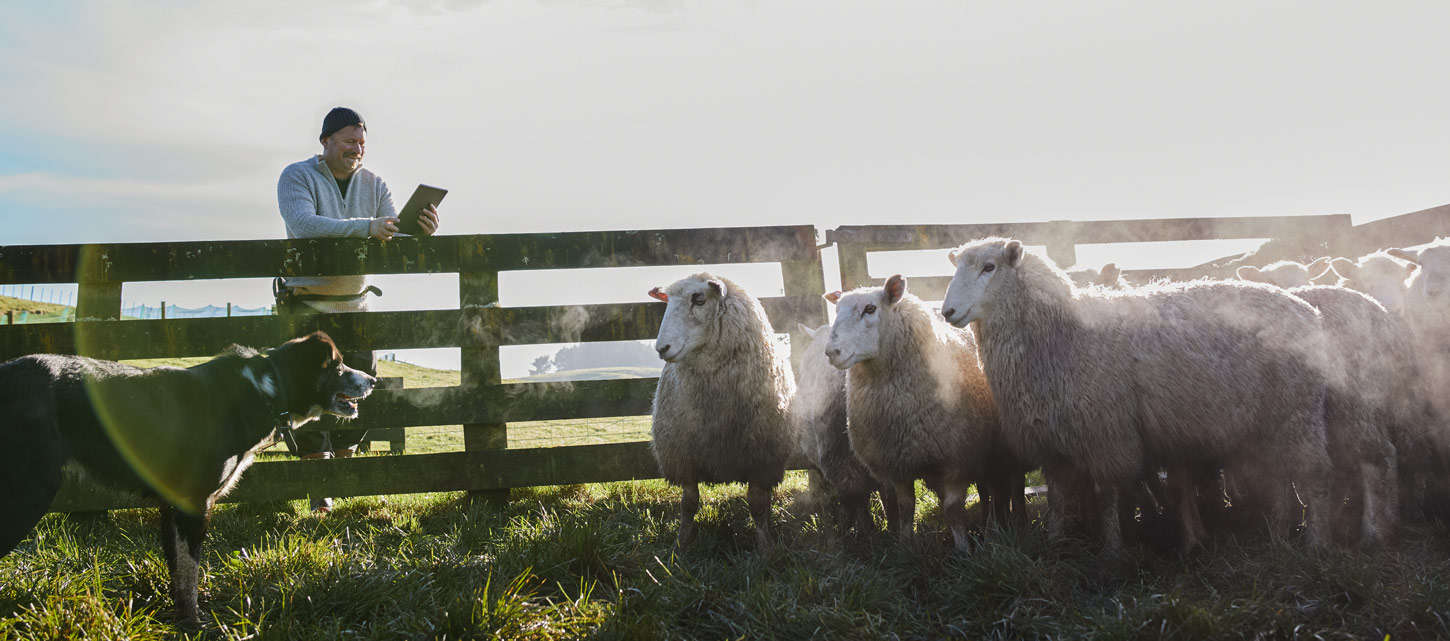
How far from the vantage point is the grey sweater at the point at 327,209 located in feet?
17.1

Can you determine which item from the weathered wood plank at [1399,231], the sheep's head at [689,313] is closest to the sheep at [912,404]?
the sheep's head at [689,313]

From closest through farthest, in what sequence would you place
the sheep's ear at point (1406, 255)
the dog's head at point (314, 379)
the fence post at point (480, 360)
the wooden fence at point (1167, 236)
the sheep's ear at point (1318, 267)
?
the dog's head at point (314, 379) < the sheep's ear at point (1406, 255) < the fence post at point (480, 360) < the wooden fence at point (1167, 236) < the sheep's ear at point (1318, 267)

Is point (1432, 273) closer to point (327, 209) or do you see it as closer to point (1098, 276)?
point (1098, 276)

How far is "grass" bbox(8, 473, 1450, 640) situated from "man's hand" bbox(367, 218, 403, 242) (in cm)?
208

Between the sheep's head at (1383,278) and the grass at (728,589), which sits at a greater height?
the sheep's head at (1383,278)

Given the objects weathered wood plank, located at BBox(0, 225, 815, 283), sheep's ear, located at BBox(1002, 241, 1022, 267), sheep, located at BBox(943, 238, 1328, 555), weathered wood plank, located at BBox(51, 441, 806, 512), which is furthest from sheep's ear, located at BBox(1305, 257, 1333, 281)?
weathered wood plank, located at BBox(51, 441, 806, 512)

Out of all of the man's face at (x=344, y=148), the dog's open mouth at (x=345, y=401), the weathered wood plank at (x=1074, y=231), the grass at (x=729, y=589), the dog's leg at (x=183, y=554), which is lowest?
the grass at (x=729, y=589)

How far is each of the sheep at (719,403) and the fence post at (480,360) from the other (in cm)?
136

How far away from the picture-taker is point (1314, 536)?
3740 millimetres

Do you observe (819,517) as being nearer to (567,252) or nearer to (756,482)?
(756,482)

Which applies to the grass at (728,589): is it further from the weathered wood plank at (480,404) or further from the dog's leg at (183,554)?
the weathered wood plank at (480,404)

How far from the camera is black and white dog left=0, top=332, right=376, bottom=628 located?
3.13 m

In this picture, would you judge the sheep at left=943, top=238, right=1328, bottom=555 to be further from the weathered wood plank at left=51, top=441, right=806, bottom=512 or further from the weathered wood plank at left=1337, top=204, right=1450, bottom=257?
the weathered wood plank at left=1337, top=204, right=1450, bottom=257

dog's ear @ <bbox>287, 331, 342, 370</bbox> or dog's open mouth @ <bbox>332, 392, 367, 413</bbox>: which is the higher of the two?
dog's ear @ <bbox>287, 331, 342, 370</bbox>
